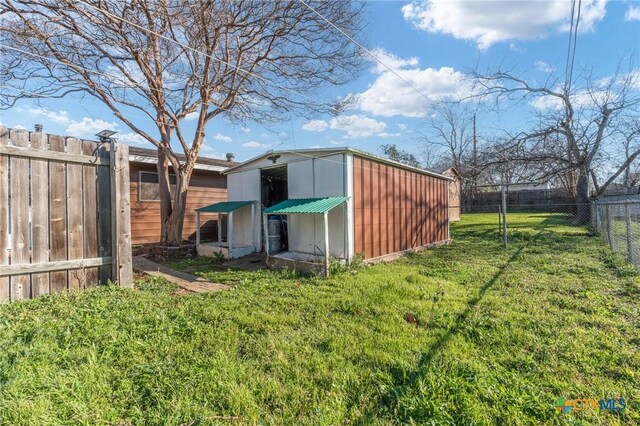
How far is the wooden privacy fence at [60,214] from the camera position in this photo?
3604 millimetres

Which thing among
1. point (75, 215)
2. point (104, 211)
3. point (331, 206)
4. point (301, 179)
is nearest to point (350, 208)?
point (331, 206)

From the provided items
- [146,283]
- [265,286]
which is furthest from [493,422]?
[146,283]

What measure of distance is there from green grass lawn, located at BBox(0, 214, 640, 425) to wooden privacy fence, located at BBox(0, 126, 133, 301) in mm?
365

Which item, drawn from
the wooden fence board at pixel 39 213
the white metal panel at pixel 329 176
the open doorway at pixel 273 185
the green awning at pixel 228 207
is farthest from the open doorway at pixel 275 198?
the wooden fence board at pixel 39 213

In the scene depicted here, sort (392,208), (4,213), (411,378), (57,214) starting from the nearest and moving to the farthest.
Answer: (411,378) < (4,213) < (57,214) < (392,208)

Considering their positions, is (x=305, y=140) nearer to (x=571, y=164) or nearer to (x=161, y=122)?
(x=161, y=122)

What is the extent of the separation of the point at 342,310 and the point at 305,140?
6039 millimetres

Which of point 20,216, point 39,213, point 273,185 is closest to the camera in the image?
point 20,216

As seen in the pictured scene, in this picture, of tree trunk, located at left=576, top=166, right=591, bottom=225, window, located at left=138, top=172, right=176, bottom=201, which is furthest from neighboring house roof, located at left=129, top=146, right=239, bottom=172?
tree trunk, located at left=576, top=166, right=591, bottom=225

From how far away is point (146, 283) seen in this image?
4.95m

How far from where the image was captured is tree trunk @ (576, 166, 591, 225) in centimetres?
1260

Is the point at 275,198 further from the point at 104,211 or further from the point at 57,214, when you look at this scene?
the point at 57,214

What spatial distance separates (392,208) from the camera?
7.77 meters

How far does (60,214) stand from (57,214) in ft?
0.10
